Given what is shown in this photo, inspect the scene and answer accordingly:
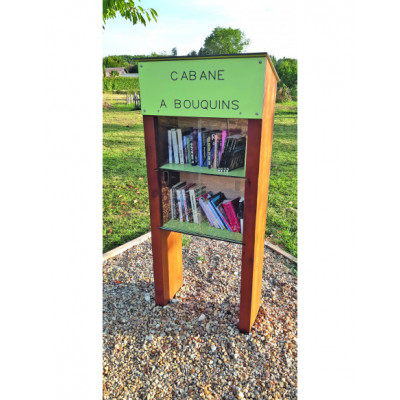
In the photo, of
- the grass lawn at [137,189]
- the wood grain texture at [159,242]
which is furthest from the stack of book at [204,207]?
the grass lawn at [137,189]

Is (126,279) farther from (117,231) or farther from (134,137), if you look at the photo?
(134,137)

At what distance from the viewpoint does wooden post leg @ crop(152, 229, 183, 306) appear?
2.88 metres

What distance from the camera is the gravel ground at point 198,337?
2338 millimetres

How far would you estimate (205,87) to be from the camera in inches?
85.4

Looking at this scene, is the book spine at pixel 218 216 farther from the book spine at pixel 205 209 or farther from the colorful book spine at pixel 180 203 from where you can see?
the colorful book spine at pixel 180 203

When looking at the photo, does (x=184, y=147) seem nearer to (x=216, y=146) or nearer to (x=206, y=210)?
(x=216, y=146)

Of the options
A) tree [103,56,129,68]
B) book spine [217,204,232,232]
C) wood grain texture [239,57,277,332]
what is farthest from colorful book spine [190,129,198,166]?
tree [103,56,129,68]

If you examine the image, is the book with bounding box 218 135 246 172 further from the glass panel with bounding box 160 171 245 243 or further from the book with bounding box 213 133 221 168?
the glass panel with bounding box 160 171 245 243

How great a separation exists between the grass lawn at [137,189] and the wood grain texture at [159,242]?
1346 mm

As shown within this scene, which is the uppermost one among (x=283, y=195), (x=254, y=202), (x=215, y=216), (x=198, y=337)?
(x=254, y=202)

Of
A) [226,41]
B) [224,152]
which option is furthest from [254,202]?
[226,41]

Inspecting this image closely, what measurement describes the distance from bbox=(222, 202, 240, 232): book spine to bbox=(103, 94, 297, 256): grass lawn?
1628 millimetres

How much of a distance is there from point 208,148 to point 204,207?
58 cm

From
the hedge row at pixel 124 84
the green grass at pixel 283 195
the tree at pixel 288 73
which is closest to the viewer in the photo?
the green grass at pixel 283 195
